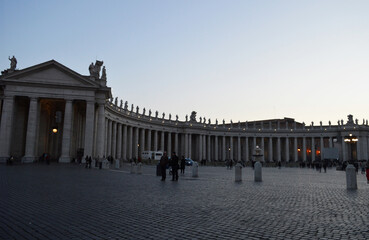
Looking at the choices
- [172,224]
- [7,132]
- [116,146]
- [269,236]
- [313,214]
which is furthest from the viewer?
[116,146]

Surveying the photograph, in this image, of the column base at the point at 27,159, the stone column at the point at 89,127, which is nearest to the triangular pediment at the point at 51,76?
the stone column at the point at 89,127

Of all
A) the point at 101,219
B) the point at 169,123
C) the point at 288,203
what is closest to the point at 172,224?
the point at 101,219

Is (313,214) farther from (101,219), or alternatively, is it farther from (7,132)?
(7,132)

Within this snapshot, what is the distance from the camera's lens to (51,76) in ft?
168

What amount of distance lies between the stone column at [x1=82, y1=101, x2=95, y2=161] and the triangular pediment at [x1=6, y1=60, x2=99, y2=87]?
12.4 ft

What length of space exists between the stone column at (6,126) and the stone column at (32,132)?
9.01ft

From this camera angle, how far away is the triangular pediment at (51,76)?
1964 inches

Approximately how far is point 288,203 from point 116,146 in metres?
68.4

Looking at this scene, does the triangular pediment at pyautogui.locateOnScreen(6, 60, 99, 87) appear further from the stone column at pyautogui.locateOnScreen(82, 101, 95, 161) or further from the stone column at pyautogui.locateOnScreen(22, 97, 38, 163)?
the stone column at pyautogui.locateOnScreen(82, 101, 95, 161)

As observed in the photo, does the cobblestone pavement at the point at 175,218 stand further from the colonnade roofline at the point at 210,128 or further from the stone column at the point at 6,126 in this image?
the colonnade roofline at the point at 210,128

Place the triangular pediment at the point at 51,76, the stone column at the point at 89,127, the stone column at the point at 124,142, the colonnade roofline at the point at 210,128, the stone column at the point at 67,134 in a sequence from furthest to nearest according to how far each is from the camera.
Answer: the colonnade roofline at the point at 210,128
the stone column at the point at 124,142
the stone column at the point at 89,127
the triangular pediment at the point at 51,76
the stone column at the point at 67,134

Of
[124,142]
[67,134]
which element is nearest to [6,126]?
[67,134]

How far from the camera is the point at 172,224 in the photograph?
8.48 m

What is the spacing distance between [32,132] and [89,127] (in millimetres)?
8900
